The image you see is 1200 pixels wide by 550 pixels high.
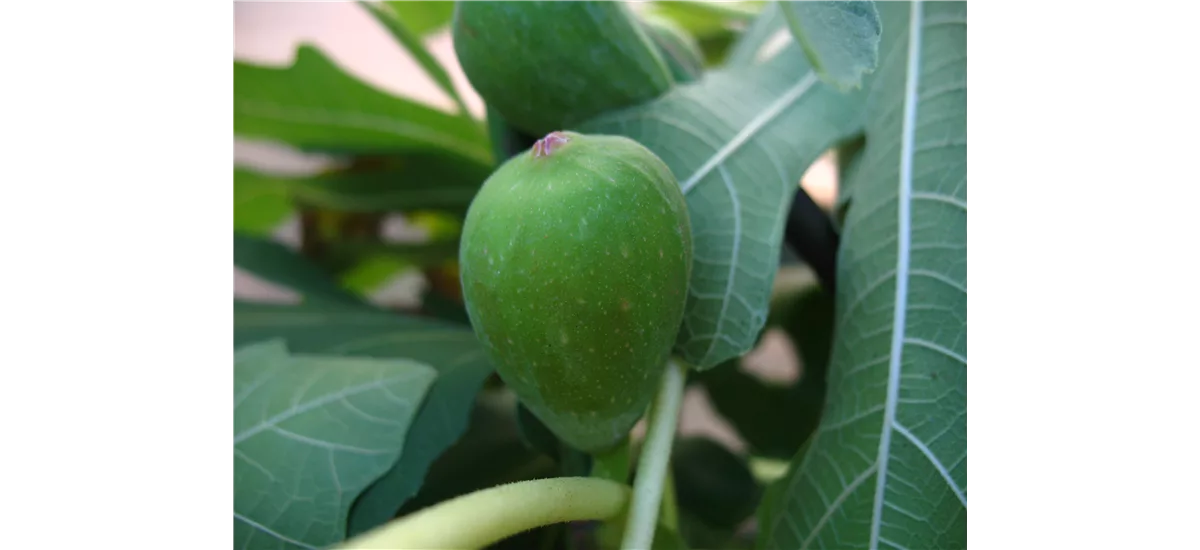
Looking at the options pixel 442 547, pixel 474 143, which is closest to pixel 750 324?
pixel 442 547

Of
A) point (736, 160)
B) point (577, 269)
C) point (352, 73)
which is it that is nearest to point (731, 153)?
point (736, 160)

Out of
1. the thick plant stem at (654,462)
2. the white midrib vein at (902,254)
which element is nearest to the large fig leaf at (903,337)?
the white midrib vein at (902,254)

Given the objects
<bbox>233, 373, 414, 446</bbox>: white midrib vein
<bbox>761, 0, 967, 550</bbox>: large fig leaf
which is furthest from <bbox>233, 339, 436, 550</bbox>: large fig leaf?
<bbox>761, 0, 967, 550</bbox>: large fig leaf

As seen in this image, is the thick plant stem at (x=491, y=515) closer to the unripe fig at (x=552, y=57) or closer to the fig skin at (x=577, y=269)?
the fig skin at (x=577, y=269)

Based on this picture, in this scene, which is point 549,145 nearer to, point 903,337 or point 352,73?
point 903,337
